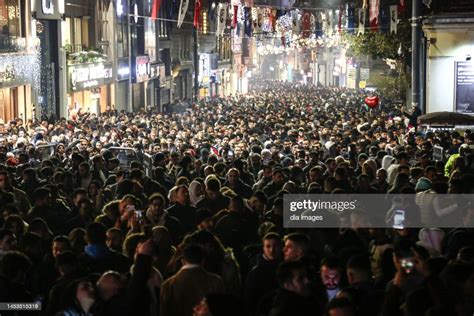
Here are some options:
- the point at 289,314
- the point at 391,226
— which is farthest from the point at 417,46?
the point at 289,314

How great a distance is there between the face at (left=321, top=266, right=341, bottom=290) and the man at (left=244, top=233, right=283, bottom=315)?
0.50 metres

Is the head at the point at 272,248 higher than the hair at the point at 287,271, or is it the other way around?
the hair at the point at 287,271

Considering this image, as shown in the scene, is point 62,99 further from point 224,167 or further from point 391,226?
point 391,226

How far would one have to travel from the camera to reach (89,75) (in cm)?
4484

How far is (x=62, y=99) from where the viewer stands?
40781 millimetres

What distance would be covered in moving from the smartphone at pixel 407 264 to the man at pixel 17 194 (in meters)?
7.04

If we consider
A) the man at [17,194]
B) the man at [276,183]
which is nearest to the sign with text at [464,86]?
the man at [276,183]

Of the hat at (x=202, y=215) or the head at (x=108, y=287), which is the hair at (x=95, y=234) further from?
the hat at (x=202, y=215)

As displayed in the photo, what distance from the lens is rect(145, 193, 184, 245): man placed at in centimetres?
1175

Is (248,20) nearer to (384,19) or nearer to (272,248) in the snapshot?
(384,19)

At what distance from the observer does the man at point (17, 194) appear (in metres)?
14.0

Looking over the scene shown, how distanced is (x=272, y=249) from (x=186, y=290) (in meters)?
1.24

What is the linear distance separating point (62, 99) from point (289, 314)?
115 feet

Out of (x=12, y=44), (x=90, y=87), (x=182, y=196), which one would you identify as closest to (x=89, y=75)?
(x=90, y=87)
